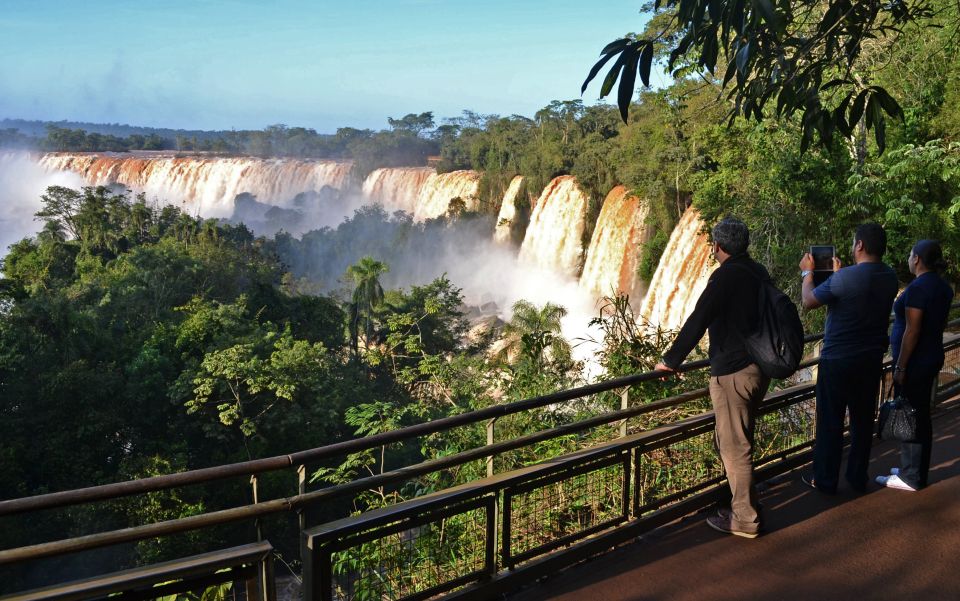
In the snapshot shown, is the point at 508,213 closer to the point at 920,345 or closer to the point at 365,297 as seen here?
the point at 365,297

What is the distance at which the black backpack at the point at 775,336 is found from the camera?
365cm

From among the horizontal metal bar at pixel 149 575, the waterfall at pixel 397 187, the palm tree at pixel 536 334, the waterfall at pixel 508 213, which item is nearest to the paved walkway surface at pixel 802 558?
the horizontal metal bar at pixel 149 575

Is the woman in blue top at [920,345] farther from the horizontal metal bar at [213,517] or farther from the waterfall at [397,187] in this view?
the waterfall at [397,187]

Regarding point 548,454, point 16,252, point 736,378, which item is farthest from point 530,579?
point 16,252

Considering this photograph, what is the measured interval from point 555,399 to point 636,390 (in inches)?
91.6

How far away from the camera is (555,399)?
12.3 feet

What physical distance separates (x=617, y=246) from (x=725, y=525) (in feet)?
90.2

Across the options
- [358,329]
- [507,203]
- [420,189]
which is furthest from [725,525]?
[420,189]

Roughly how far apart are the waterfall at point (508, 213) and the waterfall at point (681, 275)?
734 inches

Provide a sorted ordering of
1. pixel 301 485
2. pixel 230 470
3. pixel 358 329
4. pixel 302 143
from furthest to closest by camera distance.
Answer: pixel 302 143 < pixel 358 329 < pixel 301 485 < pixel 230 470

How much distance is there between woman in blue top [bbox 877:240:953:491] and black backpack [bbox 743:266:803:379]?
123 cm

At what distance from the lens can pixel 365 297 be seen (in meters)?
32.0

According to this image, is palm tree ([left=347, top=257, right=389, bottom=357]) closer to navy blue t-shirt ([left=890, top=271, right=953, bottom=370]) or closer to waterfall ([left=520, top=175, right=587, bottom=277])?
waterfall ([left=520, top=175, right=587, bottom=277])

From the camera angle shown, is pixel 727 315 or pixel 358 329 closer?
pixel 727 315
